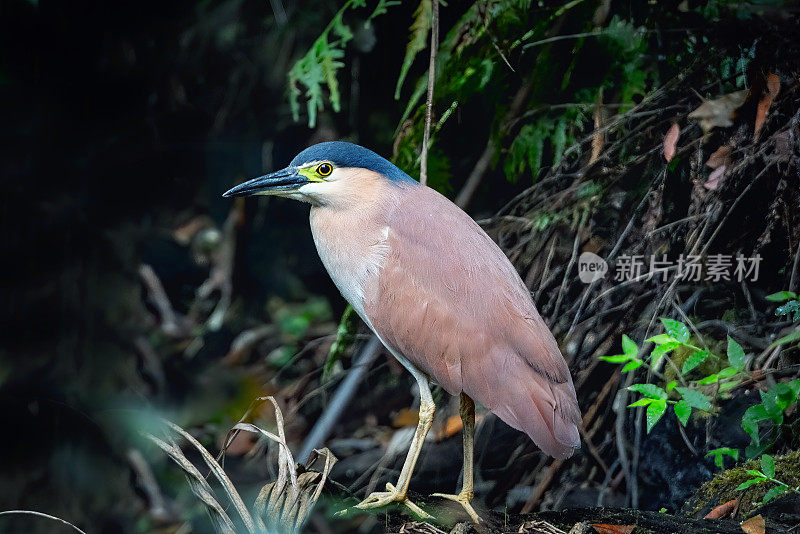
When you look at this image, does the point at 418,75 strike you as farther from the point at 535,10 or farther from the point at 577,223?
the point at 577,223

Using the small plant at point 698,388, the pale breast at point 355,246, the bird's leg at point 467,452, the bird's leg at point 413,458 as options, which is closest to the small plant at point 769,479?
the small plant at point 698,388

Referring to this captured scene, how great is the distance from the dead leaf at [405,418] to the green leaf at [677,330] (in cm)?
82

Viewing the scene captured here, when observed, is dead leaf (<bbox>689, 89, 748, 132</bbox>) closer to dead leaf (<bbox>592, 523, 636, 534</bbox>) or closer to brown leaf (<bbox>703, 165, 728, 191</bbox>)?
brown leaf (<bbox>703, 165, 728, 191</bbox>)

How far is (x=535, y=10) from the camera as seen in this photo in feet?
7.22

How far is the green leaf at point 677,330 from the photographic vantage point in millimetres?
2084

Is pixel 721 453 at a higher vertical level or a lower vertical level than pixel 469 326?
lower

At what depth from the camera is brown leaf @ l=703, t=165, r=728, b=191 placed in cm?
218

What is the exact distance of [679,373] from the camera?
2180 millimetres

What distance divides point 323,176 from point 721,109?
1.22 metres

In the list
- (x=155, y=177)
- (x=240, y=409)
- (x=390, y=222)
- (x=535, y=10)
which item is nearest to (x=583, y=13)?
(x=535, y=10)

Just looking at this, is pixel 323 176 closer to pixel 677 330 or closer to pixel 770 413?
pixel 677 330

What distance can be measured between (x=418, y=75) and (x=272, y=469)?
52.5 inches

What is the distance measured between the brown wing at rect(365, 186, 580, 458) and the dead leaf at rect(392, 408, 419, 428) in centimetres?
53

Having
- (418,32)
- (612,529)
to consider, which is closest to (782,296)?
(612,529)
